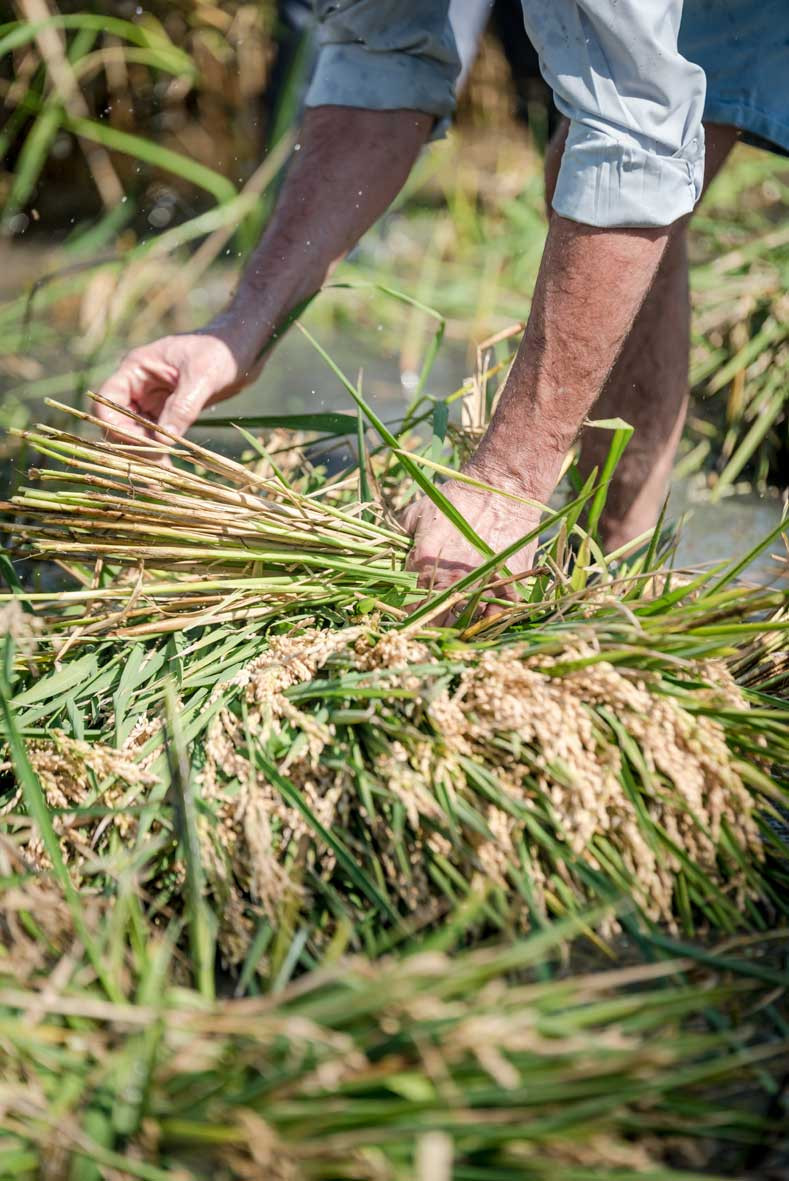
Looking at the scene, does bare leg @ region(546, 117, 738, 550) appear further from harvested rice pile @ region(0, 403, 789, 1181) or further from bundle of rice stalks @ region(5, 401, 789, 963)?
bundle of rice stalks @ region(5, 401, 789, 963)

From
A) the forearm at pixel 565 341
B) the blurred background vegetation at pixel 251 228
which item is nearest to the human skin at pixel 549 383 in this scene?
the forearm at pixel 565 341

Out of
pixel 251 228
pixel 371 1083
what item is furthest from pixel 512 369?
pixel 251 228

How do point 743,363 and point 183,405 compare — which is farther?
point 743,363

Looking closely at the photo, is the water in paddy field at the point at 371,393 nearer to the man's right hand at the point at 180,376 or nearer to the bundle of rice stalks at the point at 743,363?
the bundle of rice stalks at the point at 743,363

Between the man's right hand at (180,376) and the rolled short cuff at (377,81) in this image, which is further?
the rolled short cuff at (377,81)

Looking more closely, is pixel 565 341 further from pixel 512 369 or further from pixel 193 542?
pixel 193 542

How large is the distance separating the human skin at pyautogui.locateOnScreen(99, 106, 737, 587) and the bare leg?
42cm

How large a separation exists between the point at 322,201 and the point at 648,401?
28.4 inches

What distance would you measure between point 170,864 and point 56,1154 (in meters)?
0.40

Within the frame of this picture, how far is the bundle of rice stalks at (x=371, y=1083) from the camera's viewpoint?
2.75 feet

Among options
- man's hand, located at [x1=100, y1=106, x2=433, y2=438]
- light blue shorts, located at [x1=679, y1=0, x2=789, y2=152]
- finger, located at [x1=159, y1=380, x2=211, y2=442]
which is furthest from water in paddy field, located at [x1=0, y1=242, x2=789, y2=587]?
light blue shorts, located at [x1=679, y1=0, x2=789, y2=152]

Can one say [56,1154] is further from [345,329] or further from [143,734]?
[345,329]

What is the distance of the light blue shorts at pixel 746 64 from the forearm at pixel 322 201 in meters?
0.51

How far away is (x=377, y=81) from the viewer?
1.85 m
